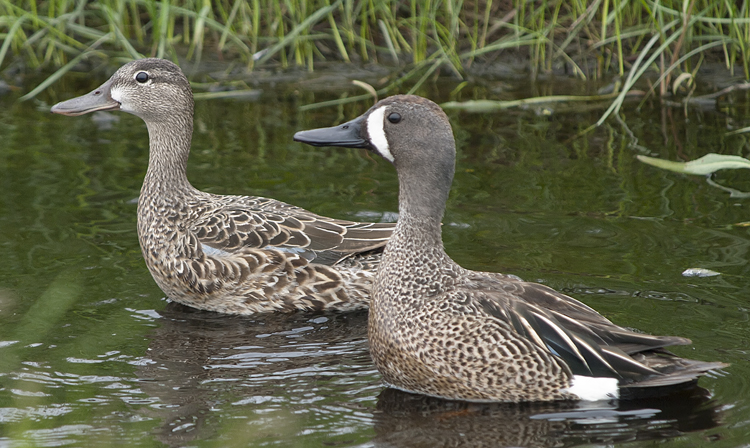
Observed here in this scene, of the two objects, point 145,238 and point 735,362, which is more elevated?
point 145,238

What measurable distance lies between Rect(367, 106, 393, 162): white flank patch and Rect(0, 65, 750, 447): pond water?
116 cm

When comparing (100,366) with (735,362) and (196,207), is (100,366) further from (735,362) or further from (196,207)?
(735,362)

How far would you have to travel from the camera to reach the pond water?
4695 millimetres

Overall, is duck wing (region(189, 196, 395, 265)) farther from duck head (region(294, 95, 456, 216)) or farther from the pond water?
duck head (region(294, 95, 456, 216))

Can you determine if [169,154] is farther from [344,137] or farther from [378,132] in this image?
[378,132]

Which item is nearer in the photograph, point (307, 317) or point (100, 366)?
point (100, 366)

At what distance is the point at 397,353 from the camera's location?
16.5ft

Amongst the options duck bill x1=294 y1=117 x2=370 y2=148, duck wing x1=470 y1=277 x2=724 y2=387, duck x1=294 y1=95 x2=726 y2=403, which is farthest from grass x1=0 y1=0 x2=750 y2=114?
duck wing x1=470 y1=277 x2=724 y2=387

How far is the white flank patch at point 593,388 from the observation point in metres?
4.80

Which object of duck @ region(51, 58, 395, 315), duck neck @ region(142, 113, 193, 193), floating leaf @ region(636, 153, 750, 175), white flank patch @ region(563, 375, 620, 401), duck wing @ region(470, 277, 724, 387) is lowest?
white flank patch @ region(563, 375, 620, 401)

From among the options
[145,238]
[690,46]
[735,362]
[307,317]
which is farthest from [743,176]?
[145,238]

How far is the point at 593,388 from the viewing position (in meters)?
4.84

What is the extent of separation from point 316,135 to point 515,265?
181 centimetres

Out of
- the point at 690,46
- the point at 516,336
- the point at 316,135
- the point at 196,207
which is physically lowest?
the point at 516,336
